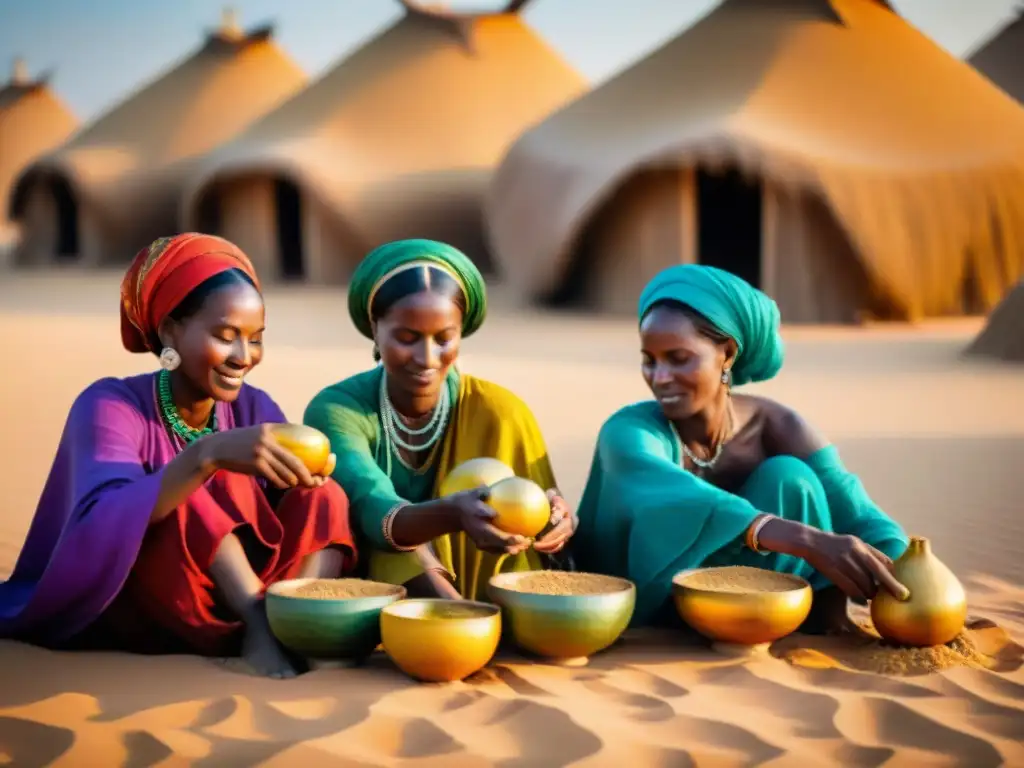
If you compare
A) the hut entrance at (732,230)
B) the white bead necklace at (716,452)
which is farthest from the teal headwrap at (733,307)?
the hut entrance at (732,230)

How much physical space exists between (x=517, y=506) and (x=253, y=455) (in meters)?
0.62

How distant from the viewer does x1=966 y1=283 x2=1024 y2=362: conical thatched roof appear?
962cm

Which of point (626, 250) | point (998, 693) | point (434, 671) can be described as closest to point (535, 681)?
point (434, 671)

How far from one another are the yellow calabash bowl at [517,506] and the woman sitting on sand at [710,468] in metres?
0.45

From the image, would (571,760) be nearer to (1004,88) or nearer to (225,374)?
(225,374)

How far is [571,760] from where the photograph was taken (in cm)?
245

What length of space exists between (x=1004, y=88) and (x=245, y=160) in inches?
615

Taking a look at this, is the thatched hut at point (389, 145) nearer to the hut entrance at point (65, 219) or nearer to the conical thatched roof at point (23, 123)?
the hut entrance at point (65, 219)

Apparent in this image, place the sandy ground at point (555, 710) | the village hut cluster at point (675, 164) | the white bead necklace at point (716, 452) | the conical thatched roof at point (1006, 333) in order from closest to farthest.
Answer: the sandy ground at point (555, 710)
the white bead necklace at point (716, 452)
the conical thatched roof at point (1006, 333)
the village hut cluster at point (675, 164)

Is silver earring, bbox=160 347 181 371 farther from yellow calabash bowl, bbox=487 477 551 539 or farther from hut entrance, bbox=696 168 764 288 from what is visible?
hut entrance, bbox=696 168 764 288

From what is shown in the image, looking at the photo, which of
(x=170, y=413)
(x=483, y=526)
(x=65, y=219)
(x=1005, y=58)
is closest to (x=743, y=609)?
(x=483, y=526)

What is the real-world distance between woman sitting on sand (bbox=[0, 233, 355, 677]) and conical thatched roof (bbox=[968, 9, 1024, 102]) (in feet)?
81.1

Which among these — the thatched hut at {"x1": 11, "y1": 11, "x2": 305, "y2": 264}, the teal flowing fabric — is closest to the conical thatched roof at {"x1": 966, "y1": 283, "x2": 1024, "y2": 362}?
the teal flowing fabric

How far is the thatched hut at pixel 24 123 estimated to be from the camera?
36000 millimetres
